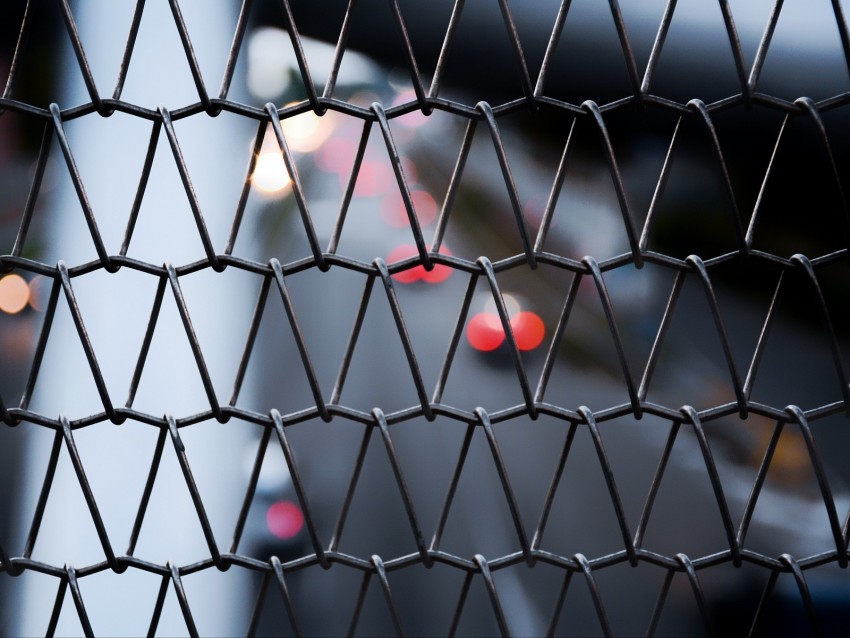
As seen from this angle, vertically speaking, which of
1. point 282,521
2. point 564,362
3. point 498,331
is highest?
point 498,331

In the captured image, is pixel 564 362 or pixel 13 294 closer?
pixel 13 294

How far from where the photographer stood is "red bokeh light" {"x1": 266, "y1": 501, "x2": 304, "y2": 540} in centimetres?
162

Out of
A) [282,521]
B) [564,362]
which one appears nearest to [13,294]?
[282,521]

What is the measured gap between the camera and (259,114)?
554 mm

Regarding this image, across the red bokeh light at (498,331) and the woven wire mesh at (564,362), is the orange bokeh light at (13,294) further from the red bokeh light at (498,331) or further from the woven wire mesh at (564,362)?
the red bokeh light at (498,331)

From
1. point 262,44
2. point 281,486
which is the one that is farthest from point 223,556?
point 281,486

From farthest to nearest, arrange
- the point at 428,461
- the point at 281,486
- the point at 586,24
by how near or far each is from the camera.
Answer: the point at 428,461 → the point at 281,486 → the point at 586,24

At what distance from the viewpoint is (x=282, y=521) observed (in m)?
1.63

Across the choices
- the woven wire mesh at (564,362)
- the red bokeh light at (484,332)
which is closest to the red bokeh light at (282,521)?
the woven wire mesh at (564,362)

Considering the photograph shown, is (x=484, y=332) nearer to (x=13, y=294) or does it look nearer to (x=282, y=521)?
(x=282, y=521)

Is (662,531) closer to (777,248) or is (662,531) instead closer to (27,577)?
(777,248)

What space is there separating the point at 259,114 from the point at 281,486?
1229mm

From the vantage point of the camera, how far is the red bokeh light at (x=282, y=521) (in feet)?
5.33

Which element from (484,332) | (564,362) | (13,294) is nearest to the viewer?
(13,294)
